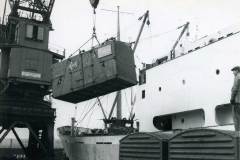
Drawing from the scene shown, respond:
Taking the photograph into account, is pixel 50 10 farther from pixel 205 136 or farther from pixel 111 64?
pixel 205 136

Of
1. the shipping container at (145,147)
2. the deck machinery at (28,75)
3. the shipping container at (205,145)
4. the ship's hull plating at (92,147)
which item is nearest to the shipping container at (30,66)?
the deck machinery at (28,75)

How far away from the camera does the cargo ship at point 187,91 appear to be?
1383cm

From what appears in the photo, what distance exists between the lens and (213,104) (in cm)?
1410

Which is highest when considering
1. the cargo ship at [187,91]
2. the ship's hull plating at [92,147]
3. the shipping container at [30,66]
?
the shipping container at [30,66]

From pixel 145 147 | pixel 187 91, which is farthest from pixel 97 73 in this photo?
pixel 145 147

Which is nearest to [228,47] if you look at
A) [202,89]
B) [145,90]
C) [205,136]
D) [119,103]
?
[202,89]

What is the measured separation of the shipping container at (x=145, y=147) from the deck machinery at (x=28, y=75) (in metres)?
15.6

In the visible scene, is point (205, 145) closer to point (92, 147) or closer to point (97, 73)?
point (97, 73)

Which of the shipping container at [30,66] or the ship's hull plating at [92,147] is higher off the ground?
the shipping container at [30,66]

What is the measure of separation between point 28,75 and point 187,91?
12.9 metres

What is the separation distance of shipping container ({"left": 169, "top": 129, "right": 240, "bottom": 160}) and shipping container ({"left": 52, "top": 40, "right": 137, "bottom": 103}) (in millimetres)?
7698

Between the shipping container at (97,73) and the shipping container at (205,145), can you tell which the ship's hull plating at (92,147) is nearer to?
the shipping container at (97,73)

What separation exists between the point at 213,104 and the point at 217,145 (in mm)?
7819

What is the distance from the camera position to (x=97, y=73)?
15.9m
